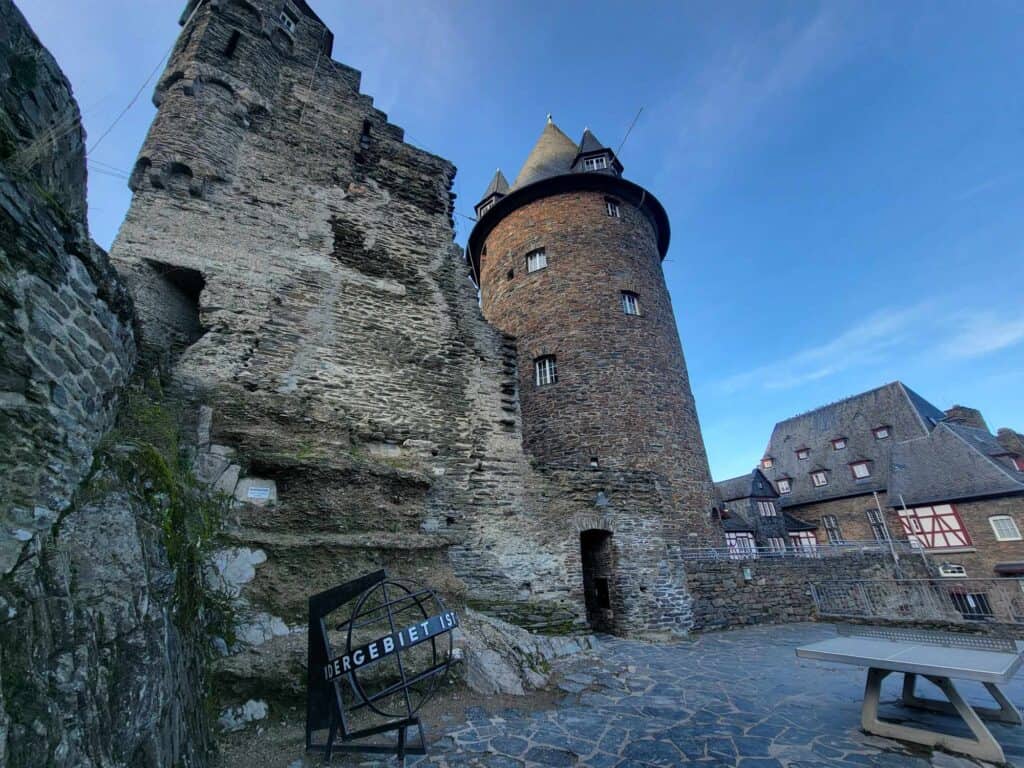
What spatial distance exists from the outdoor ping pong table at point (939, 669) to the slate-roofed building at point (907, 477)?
21.8 m

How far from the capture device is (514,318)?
50.2 ft

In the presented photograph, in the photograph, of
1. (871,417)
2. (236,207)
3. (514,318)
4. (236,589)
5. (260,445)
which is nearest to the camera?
(236,589)

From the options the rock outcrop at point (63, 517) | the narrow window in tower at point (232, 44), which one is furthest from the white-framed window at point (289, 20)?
the rock outcrop at point (63, 517)

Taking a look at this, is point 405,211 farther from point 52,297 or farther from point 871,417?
point 871,417

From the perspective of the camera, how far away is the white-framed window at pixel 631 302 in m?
14.7

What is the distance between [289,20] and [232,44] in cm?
197

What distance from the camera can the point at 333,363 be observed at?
7457 millimetres

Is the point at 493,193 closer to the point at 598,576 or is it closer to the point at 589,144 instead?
the point at 589,144

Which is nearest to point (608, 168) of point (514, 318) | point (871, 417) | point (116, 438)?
point (514, 318)

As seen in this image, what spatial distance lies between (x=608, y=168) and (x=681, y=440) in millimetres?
10486

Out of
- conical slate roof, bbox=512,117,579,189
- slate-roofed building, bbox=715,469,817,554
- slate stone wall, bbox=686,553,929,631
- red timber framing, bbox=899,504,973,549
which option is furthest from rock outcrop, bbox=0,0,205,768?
red timber framing, bbox=899,504,973,549

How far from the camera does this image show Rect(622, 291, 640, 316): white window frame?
14.7 meters

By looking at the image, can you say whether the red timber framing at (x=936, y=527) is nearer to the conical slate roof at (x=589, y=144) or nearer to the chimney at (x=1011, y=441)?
the chimney at (x=1011, y=441)

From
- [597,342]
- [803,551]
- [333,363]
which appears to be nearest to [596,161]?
[597,342]
